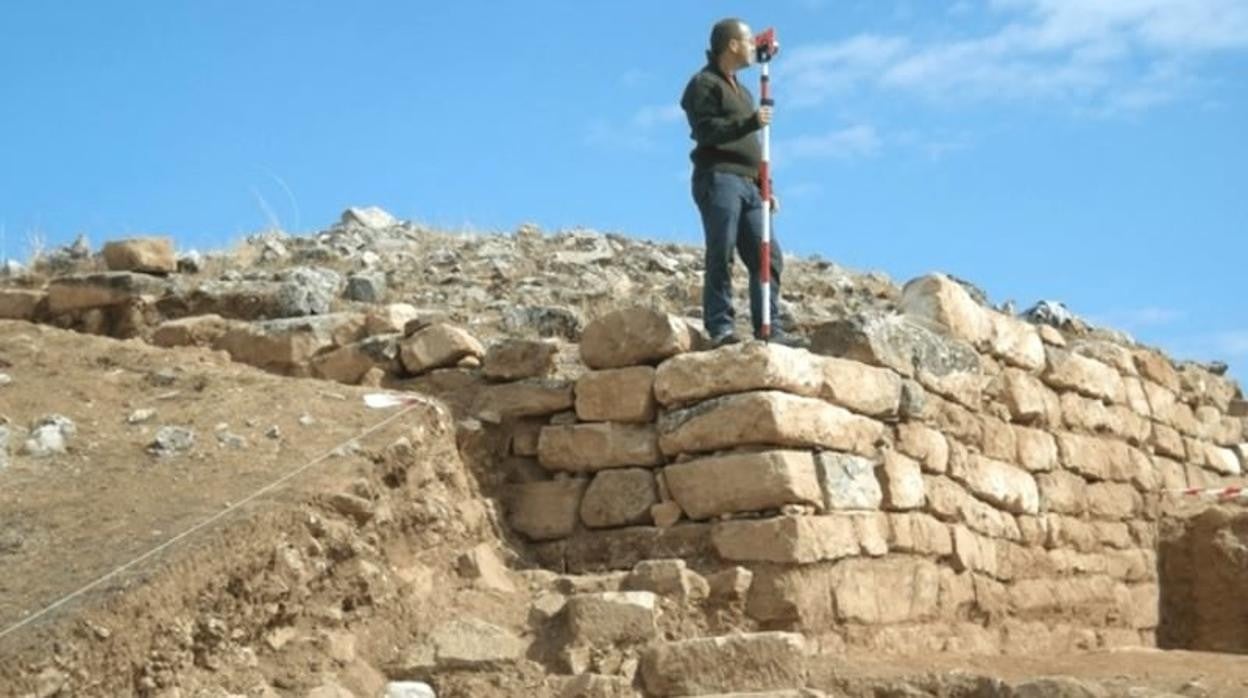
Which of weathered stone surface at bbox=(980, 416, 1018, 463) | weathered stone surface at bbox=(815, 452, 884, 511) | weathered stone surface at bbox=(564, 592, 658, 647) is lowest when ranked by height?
weathered stone surface at bbox=(564, 592, 658, 647)

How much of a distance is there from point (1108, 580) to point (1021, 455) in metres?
1.26

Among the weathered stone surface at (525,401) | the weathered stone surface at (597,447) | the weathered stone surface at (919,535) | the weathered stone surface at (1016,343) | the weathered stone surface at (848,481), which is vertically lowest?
the weathered stone surface at (919,535)

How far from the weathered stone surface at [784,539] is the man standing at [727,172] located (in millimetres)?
1163

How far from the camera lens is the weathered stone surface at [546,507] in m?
8.29

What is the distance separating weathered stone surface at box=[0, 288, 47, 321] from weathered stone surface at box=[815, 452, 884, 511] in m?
4.66

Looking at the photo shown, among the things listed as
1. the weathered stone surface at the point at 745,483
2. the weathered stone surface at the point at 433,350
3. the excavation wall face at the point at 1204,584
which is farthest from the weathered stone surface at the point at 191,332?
the excavation wall face at the point at 1204,584

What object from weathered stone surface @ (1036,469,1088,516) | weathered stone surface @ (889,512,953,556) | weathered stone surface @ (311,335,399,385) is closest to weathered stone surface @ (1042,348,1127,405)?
weathered stone surface @ (1036,469,1088,516)

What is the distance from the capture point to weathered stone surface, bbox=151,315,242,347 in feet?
30.7

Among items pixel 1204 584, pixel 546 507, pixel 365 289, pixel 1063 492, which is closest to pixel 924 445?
pixel 546 507

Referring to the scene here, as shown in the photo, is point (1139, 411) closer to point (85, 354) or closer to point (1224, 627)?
point (1224, 627)

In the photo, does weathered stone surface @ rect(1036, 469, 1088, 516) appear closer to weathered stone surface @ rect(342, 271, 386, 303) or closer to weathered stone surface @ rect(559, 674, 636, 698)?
weathered stone surface @ rect(342, 271, 386, 303)

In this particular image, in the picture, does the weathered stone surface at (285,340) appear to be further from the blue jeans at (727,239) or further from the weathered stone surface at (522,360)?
the blue jeans at (727,239)

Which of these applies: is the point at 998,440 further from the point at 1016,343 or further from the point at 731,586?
the point at 731,586

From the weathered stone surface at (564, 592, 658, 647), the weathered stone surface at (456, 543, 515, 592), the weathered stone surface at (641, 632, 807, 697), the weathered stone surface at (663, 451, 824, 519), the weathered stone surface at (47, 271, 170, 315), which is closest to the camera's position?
the weathered stone surface at (641, 632, 807, 697)
